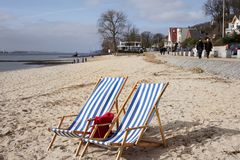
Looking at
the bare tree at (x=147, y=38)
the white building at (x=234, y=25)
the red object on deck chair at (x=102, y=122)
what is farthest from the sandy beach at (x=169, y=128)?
the bare tree at (x=147, y=38)

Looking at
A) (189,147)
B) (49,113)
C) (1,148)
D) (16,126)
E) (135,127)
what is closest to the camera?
(135,127)

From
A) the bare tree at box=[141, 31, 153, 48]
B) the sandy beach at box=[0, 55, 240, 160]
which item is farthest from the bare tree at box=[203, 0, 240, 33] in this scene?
the sandy beach at box=[0, 55, 240, 160]

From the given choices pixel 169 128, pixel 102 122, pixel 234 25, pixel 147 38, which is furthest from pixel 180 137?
pixel 147 38

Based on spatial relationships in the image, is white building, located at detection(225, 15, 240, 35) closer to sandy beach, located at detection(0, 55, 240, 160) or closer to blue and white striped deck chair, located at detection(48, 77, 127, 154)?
sandy beach, located at detection(0, 55, 240, 160)

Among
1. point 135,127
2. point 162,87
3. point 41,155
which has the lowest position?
point 41,155

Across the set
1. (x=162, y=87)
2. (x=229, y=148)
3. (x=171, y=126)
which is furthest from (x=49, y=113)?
(x=229, y=148)

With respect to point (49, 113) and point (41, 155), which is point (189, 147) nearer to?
point (41, 155)

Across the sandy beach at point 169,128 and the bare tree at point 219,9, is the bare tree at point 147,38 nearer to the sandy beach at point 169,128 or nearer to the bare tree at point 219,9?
the bare tree at point 219,9

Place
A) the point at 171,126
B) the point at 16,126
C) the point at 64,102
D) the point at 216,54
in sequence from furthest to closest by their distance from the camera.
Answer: the point at 216,54 → the point at 64,102 → the point at 16,126 → the point at 171,126

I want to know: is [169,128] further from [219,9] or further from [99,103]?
[219,9]

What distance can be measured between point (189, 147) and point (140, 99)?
915 millimetres

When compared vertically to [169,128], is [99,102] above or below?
above

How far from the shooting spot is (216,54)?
24.8 metres

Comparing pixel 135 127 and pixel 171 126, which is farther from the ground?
pixel 135 127
